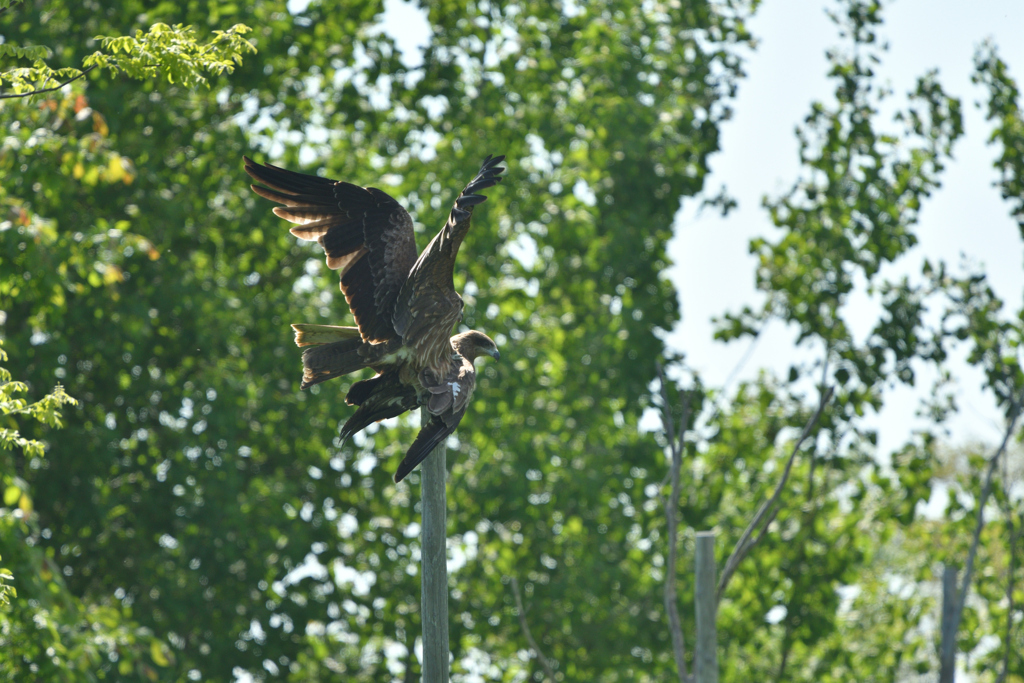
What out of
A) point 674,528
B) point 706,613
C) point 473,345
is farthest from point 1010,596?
point 473,345

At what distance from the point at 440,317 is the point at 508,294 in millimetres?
5705

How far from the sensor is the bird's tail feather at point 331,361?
3959 mm

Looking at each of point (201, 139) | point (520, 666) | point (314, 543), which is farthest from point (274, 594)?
point (201, 139)

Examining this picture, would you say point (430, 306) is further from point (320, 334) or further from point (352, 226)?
point (352, 226)

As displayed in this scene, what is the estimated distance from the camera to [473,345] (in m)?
4.59

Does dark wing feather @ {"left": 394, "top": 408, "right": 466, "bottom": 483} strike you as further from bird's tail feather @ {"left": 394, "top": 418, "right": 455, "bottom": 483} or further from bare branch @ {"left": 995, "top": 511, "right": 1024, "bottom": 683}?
bare branch @ {"left": 995, "top": 511, "right": 1024, "bottom": 683}

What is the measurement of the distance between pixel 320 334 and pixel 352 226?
0.51 meters

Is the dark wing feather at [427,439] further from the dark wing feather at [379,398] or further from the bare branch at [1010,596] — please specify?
the bare branch at [1010,596]

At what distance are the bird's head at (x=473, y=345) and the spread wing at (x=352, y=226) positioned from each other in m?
0.48

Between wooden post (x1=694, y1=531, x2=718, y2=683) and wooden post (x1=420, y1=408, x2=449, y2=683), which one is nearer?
wooden post (x1=420, y1=408, x2=449, y2=683)

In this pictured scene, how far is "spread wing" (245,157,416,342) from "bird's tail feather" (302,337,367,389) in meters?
0.15

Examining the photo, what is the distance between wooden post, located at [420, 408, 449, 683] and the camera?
3.88 m

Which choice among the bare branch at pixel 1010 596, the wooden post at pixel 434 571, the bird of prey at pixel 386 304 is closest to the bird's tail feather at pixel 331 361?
the bird of prey at pixel 386 304

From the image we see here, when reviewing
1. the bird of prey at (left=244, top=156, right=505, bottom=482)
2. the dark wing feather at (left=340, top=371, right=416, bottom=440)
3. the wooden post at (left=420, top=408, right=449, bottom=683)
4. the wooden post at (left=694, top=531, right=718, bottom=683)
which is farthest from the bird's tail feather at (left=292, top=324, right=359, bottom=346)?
the wooden post at (left=694, top=531, right=718, bottom=683)
